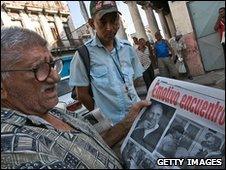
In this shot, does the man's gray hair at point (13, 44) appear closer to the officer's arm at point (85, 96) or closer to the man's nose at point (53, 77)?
the man's nose at point (53, 77)

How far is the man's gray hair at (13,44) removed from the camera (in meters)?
1.34

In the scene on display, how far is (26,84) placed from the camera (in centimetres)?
143

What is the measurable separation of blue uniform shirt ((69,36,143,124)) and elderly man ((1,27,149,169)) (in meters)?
0.93

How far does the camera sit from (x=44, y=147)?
1.18 meters

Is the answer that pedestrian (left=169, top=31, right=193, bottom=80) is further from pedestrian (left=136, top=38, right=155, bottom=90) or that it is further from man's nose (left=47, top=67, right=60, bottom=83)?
pedestrian (left=136, top=38, right=155, bottom=90)

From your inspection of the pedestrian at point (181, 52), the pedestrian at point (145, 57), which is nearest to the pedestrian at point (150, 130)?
the pedestrian at point (181, 52)

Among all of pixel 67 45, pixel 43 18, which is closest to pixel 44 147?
pixel 67 45

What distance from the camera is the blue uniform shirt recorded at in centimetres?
255

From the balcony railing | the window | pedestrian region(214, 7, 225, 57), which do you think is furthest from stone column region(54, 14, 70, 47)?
pedestrian region(214, 7, 225, 57)

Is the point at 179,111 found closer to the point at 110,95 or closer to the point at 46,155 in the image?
the point at 46,155

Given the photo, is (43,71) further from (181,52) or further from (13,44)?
(181,52)

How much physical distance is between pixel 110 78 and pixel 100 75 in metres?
0.08

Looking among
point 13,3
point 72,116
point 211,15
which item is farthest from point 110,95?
point 13,3

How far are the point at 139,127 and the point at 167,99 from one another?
22 cm
